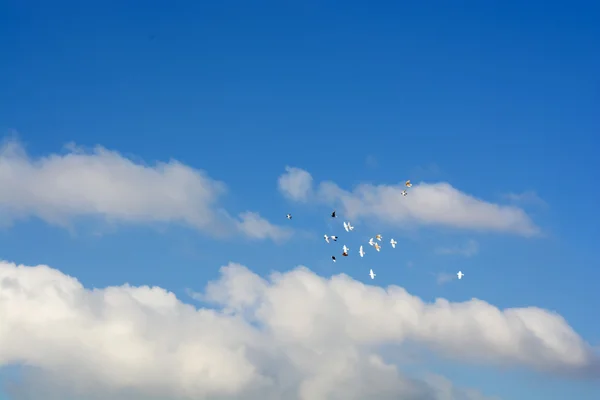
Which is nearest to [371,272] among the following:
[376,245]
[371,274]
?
[371,274]

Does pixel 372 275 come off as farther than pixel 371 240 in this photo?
No

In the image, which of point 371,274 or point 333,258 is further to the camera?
point 333,258

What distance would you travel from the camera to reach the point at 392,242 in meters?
200

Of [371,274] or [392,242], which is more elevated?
[392,242]

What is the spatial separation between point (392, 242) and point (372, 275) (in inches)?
1306

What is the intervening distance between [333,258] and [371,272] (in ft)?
80.9

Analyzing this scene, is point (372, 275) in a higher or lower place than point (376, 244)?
lower

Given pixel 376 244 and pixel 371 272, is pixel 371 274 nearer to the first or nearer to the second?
pixel 371 272

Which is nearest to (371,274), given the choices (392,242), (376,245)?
(376,245)

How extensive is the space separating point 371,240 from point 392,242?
1242 cm

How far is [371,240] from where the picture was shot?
198 metres

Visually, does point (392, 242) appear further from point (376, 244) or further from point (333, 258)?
point (333, 258)

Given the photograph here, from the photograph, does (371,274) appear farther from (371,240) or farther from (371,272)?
(371,240)

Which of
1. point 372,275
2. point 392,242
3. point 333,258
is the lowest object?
point 372,275
